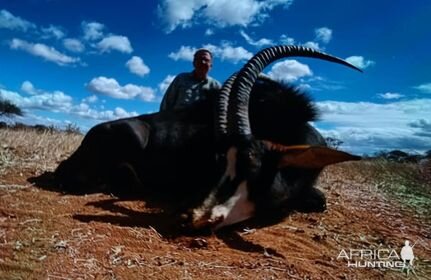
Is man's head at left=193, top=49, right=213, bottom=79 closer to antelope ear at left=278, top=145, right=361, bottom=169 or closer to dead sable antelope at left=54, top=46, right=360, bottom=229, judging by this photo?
dead sable antelope at left=54, top=46, right=360, bottom=229

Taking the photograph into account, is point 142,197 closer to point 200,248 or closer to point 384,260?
point 200,248

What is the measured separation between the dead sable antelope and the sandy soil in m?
0.42

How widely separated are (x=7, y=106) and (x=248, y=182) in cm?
2534

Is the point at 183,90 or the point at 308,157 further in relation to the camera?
the point at 183,90

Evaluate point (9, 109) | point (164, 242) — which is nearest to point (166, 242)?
point (164, 242)

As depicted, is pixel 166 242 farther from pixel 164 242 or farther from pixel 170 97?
pixel 170 97

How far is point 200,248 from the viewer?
364 centimetres

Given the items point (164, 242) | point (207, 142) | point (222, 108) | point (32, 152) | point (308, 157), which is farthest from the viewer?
point (32, 152)

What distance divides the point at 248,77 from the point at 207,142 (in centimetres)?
89

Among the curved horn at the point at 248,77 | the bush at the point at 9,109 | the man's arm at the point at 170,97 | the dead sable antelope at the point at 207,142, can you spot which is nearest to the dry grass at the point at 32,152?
the dead sable antelope at the point at 207,142

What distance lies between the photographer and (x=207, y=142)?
214 inches

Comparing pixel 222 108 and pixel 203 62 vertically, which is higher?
Answer: pixel 203 62

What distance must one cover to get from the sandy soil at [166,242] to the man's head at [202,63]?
10.6 feet

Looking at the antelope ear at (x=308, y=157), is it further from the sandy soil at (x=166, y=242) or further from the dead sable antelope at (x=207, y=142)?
the sandy soil at (x=166, y=242)
